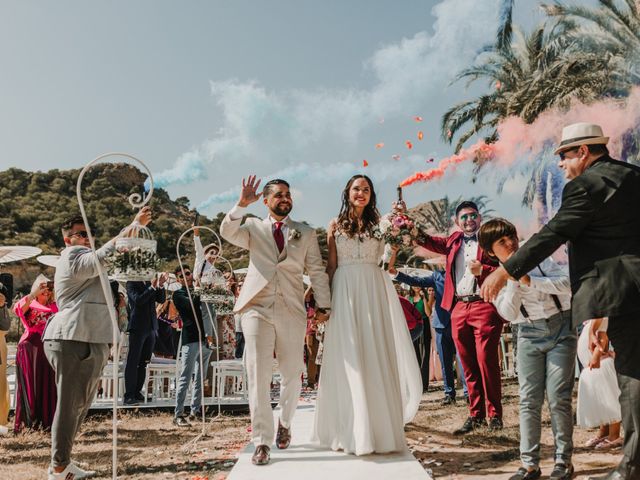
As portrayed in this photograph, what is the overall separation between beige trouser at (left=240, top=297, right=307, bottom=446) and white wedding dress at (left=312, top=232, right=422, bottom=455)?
28cm

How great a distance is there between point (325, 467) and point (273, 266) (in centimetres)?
184

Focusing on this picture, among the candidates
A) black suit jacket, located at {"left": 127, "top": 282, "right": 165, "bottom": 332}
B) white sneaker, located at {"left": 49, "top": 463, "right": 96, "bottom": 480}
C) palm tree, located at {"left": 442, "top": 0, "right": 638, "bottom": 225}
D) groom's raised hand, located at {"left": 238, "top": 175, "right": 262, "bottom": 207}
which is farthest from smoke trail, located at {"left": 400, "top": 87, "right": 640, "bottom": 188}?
white sneaker, located at {"left": 49, "top": 463, "right": 96, "bottom": 480}

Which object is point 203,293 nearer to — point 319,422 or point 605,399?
point 319,422

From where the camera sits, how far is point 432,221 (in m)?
60.3

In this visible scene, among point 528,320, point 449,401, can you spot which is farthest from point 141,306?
point 528,320

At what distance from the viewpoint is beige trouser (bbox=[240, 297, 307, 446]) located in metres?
5.08

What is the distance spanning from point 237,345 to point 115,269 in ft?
36.9

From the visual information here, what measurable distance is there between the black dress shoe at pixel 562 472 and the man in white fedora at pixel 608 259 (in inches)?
35.4

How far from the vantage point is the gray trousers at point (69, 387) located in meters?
4.89

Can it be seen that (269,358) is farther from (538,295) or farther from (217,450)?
(538,295)

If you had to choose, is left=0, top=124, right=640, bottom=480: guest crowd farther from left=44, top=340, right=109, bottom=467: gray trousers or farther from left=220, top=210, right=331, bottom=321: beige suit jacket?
left=220, top=210, right=331, bottom=321: beige suit jacket

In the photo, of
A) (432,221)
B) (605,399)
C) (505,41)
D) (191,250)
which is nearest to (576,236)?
(605,399)

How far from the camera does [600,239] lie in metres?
3.53

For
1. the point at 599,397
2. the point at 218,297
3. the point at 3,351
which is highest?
the point at 218,297
